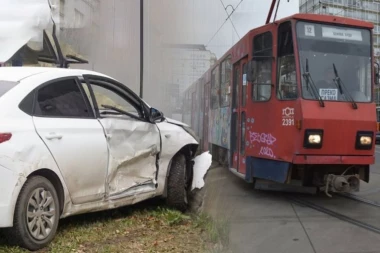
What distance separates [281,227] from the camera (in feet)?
18.0

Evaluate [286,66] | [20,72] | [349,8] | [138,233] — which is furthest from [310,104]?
[349,8]

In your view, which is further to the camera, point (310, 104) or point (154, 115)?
point (310, 104)

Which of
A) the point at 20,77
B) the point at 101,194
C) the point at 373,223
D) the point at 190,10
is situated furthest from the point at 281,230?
the point at 190,10

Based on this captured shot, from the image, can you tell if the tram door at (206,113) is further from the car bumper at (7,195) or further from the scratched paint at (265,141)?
the car bumper at (7,195)

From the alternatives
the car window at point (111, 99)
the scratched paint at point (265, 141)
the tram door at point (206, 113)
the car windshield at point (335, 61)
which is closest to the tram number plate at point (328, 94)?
the car windshield at point (335, 61)

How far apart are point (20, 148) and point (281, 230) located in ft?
10.5

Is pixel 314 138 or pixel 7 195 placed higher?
pixel 314 138

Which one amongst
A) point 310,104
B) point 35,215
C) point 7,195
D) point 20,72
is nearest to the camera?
point 7,195

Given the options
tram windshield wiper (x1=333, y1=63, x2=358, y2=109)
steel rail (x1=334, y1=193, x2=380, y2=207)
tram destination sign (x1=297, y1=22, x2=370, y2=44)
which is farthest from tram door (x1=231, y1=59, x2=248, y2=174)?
steel rail (x1=334, y1=193, x2=380, y2=207)

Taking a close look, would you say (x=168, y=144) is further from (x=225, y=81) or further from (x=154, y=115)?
(x=225, y=81)

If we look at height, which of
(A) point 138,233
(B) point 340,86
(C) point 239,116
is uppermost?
(B) point 340,86

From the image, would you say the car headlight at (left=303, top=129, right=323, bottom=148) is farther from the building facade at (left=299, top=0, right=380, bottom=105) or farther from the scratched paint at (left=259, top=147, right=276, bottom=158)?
the building facade at (left=299, top=0, right=380, bottom=105)

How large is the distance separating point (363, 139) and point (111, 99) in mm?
3647

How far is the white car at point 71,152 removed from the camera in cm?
357
